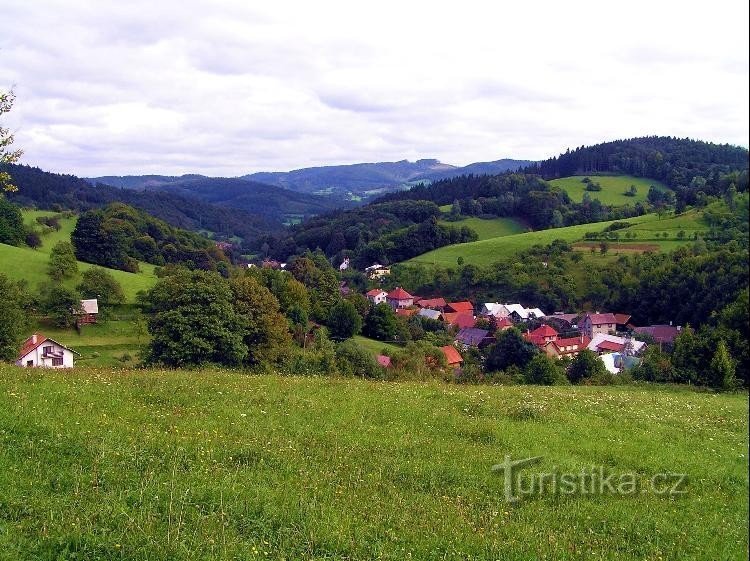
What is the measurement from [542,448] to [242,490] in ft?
18.2

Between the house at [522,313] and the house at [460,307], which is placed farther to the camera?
the house at [460,307]

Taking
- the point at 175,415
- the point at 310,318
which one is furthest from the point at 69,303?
the point at 175,415

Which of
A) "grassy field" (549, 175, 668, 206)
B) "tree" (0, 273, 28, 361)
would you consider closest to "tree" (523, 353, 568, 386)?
"tree" (0, 273, 28, 361)

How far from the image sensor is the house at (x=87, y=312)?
59250 mm

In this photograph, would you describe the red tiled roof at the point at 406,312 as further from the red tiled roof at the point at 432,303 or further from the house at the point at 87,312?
the house at the point at 87,312

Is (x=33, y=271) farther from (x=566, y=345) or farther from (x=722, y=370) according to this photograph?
(x=722, y=370)

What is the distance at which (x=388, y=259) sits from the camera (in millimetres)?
141375

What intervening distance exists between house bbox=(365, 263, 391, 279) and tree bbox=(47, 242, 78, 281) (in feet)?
208

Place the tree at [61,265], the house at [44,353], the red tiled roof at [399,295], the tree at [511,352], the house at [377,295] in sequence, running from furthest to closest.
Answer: the house at [377,295], the red tiled roof at [399,295], the tree at [61,265], the tree at [511,352], the house at [44,353]

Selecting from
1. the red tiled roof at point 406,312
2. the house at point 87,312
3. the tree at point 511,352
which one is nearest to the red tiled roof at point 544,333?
the tree at point 511,352

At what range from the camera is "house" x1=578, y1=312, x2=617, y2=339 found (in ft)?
270

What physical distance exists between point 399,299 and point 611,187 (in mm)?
94701

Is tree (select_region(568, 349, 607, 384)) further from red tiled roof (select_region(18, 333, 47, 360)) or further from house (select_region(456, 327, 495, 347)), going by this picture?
red tiled roof (select_region(18, 333, 47, 360))

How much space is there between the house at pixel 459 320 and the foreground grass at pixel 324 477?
72.6 m
